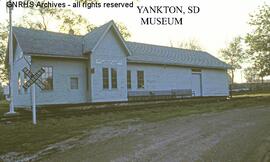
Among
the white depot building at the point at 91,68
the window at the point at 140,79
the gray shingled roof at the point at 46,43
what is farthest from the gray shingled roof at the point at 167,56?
the gray shingled roof at the point at 46,43

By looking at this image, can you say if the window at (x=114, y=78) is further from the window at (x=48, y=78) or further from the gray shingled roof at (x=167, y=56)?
the window at (x=48, y=78)

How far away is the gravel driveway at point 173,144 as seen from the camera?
547cm

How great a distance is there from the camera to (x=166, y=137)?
744cm

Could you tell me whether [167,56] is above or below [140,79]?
above

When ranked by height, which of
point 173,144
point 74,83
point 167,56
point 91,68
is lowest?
point 173,144

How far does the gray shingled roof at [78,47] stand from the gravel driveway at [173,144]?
1013cm

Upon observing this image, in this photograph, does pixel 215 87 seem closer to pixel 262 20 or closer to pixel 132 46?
pixel 262 20

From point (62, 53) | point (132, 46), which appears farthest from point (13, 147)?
point (132, 46)

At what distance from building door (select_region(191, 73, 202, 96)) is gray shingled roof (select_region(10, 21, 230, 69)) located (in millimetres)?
1160

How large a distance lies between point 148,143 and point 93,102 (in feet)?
39.7

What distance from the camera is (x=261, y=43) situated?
26.0 m

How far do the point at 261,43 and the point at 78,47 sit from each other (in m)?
18.1

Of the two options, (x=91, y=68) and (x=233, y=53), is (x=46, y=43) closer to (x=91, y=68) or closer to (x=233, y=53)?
(x=91, y=68)

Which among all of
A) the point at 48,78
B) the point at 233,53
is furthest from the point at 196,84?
the point at 233,53
